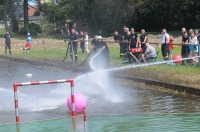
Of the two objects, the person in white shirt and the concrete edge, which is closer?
the concrete edge

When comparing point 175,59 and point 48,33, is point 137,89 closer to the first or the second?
point 175,59

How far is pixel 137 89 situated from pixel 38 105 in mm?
4185

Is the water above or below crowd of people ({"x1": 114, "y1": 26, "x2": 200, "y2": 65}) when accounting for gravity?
below

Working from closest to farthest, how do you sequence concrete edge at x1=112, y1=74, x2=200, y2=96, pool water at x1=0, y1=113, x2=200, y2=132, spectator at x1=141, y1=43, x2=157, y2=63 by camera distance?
pool water at x1=0, y1=113, x2=200, y2=132 < concrete edge at x1=112, y1=74, x2=200, y2=96 < spectator at x1=141, y1=43, x2=157, y2=63

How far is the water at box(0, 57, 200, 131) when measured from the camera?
1140 cm

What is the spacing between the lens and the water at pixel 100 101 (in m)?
11.4

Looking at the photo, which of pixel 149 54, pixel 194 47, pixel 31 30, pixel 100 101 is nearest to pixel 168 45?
pixel 149 54

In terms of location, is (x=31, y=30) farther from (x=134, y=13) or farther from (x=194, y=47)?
(x=194, y=47)

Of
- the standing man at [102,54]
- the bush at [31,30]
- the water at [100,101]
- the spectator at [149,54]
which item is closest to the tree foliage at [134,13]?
the bush at [31,30]

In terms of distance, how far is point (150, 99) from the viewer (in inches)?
536

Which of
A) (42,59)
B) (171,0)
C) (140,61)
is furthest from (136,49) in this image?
(171,0)

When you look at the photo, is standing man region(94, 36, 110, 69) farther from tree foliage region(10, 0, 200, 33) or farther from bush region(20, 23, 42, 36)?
bush region(20, 23, 42, 36)

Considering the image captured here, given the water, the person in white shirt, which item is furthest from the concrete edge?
the person in white shirt

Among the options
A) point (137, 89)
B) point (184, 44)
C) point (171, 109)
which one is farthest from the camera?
point (184, 44)
